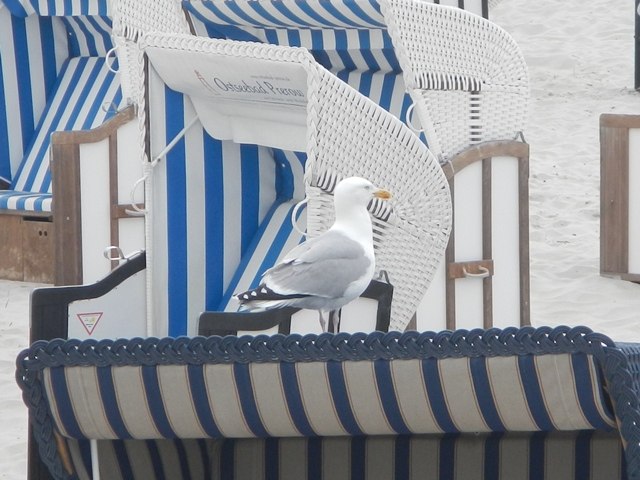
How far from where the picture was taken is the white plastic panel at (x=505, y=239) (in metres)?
4.80

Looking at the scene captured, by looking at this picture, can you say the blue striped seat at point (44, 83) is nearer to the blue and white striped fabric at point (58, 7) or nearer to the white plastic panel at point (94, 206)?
the blue and white striped fabric at point (58, 7)

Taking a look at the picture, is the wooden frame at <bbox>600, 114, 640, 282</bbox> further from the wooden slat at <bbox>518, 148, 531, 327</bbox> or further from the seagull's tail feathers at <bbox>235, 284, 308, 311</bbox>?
the seagull's tail feathers at <bbox>235, 284, 308, 311</bbox>

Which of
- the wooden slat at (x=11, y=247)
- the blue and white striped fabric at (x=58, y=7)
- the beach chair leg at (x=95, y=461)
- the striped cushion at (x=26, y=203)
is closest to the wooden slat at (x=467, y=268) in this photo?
the beach chair leg at (x=95, y=461)

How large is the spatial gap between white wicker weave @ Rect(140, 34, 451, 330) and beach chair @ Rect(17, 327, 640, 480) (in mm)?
1459

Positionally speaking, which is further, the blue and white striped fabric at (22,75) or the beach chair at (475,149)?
the blue and white striped fabric at (22,75)

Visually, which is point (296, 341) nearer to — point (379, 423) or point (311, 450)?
point (379, 423)

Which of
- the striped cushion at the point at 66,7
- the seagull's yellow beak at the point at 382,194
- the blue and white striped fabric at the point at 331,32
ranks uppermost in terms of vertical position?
the striped cushion at the point at 66,7

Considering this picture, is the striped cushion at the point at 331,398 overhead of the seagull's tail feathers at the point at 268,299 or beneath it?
beneath

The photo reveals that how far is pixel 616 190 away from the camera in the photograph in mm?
6277

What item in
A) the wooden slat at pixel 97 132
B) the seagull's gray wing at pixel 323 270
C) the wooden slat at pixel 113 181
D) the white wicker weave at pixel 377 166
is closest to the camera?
the seagull's gray wing at pixel 323 270

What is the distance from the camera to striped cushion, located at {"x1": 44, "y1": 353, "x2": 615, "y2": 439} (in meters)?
2.15

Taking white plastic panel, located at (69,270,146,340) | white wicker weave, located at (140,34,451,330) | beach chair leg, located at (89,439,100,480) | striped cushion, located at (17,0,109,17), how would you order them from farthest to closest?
striped cushion, located at (17,0,109,17) → white wicker weave, located at (140,34,451,330) → white plastic panel, located at (69,270,146,340) → beach chair leg, located at (89,439,100,480)

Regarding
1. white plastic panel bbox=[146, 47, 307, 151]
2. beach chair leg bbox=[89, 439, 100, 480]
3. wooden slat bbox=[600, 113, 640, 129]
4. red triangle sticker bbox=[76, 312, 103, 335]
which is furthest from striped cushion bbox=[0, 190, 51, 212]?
beach chair leg bbox=[89, 439, 100, 480]

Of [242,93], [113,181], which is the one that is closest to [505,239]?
[242,93]
